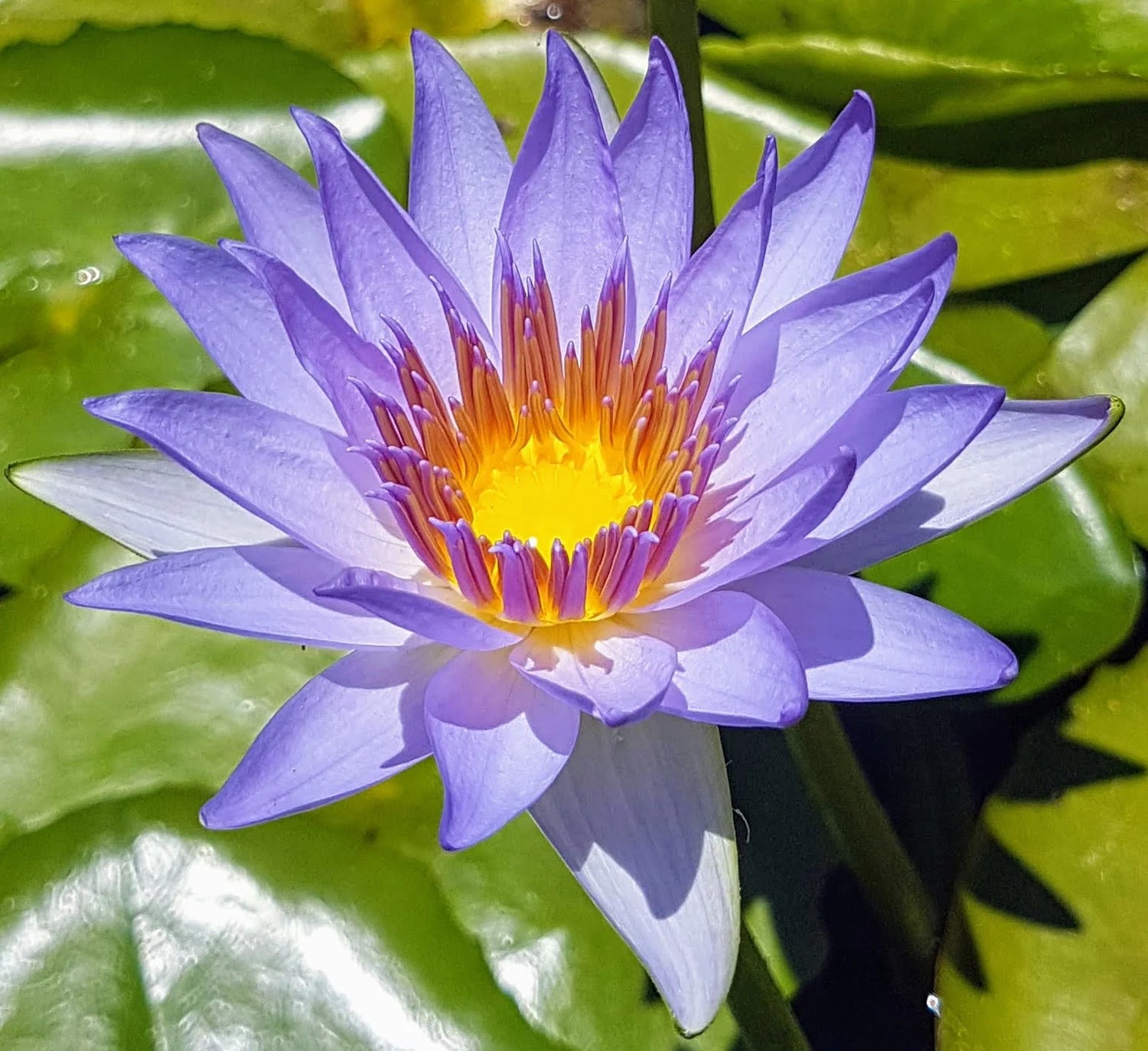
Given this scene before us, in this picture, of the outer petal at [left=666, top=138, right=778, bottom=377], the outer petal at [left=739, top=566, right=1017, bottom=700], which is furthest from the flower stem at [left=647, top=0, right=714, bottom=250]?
the outer petal at [left=739, top=566, right=1017, bottom=700]

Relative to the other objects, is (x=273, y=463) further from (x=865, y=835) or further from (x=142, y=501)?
(x=865, y=835)

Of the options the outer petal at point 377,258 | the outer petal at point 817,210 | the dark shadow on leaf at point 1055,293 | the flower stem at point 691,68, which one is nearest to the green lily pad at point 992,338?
the dark shadow on leaf at point 1055,293

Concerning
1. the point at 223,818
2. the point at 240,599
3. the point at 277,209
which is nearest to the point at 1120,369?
the point at 277,209

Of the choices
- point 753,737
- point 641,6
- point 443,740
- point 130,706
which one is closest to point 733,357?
point 443,740

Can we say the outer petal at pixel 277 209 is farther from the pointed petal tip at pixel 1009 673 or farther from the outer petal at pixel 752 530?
the pointed petal tip at pixel 1009 673

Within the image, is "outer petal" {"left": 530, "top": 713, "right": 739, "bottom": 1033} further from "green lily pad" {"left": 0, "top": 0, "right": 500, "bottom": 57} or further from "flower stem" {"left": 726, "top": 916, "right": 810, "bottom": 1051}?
"green lily pad" {"left": 0, "top": 0, "right": 500, "bottom": 57}

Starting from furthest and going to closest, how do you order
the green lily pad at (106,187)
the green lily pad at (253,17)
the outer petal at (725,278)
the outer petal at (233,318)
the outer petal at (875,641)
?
1. the green lily pad at (253,17)
2. the green lily pad at (106,187)
3. the outer petal at (233,318)
4. the outer petal at (725,278)
5. the outer petal at (875,641)
